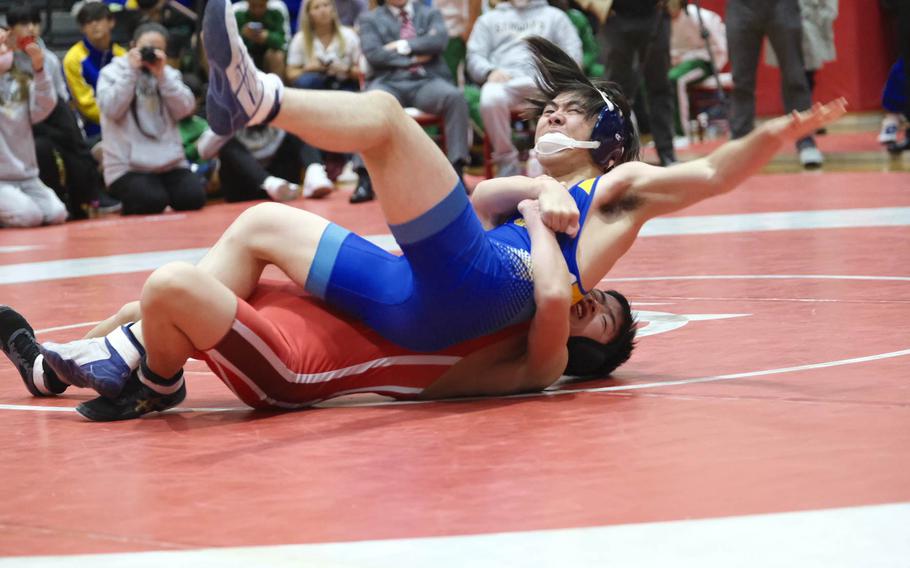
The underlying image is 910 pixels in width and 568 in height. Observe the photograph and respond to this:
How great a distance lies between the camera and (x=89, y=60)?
33.5 ft

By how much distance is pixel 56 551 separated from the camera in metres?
1.99

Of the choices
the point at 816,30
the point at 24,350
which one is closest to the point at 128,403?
the point at 24,350

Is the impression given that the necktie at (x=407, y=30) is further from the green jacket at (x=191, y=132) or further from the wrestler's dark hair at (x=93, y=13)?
the wrestler's dark hair at (x=93, y=13)

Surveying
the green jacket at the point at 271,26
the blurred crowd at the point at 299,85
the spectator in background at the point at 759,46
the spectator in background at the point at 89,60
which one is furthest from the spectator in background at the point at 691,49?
the spectator in background at the point at 89,60

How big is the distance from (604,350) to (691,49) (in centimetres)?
972

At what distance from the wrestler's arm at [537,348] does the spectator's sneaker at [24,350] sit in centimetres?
93

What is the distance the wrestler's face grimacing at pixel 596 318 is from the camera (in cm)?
316

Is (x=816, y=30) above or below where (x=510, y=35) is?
below

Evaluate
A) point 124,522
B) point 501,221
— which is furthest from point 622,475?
point 501,221

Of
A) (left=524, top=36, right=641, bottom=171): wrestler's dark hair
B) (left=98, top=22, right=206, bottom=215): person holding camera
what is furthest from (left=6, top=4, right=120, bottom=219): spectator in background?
(left=524, top=36, right=641, bottom=171): wrestler's dark hair

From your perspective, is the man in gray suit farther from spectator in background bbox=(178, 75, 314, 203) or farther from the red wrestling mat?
the red wrestling mat

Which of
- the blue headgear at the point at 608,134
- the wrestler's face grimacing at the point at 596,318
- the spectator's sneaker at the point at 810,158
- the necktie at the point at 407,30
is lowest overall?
the spectator's sneaker at the point at 810,158

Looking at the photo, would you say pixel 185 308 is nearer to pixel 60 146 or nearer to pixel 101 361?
pixel 101 361

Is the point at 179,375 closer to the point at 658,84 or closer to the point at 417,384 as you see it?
the point at 417,384
